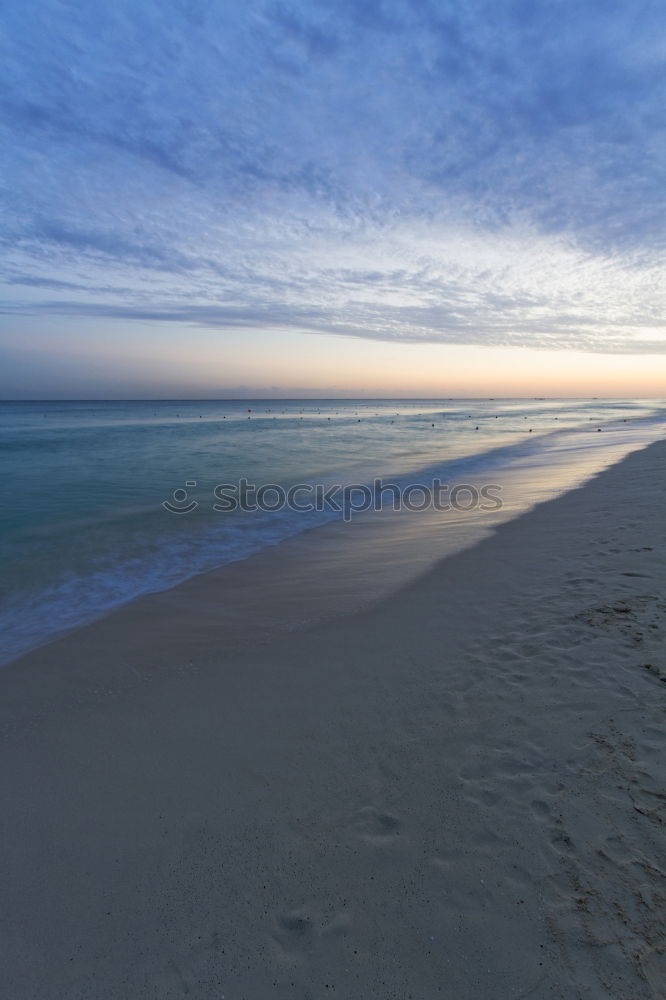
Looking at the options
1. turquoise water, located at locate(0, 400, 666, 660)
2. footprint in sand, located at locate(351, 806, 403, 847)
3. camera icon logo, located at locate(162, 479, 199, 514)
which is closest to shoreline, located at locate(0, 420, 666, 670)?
turquoise water, located at locate(0, 400, 666, 660)

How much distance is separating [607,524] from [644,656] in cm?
567

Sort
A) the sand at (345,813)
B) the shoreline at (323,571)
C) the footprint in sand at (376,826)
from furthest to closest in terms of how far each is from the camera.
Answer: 1. the shoreline at (323,571)
2. the footprint in sand at (376,826)
3. the sand at (345,813)

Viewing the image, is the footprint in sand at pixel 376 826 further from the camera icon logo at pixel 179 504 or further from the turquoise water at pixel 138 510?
the camera icon logo at pixel 179 504

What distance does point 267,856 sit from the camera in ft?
9.71

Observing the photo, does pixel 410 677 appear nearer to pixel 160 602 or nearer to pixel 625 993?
pixel 625 993

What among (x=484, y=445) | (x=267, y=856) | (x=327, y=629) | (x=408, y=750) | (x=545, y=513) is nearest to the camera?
(x=267, y=856)

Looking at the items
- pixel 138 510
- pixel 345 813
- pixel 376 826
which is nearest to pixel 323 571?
pixel 345 813

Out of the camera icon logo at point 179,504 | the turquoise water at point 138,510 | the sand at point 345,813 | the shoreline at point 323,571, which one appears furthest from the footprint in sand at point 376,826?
the camera icon logo at point 179,504

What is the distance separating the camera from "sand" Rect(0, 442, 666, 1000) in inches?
94.7

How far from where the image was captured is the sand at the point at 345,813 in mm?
2406

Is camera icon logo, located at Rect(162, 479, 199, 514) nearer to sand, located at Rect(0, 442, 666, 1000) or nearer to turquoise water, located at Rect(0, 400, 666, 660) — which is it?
turquoise water, located at Rect(0, 400, 666, 660)

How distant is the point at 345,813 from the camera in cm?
322

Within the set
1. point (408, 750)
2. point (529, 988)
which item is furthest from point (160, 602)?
point (529, 988)

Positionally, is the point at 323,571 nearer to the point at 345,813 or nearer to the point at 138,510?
the point at 345,813
